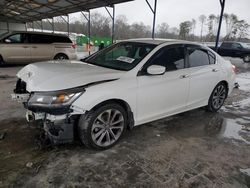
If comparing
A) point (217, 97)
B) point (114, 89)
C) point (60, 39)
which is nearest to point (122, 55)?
point (114, 89)

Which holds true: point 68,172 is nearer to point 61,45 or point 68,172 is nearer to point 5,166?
point 5,166

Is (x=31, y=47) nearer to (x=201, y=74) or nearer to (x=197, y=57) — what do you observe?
(x=197, y=57)

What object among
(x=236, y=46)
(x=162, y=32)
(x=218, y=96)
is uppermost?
(x=162, y=32)

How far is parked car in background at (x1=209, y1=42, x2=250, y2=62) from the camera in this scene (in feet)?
61.8

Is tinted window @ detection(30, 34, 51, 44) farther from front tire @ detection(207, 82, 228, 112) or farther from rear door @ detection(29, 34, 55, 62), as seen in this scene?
front tire @ detection(207, 82, 228, 112)

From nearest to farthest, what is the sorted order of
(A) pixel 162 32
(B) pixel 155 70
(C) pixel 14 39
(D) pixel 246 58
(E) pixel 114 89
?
(E) pixel 114 89
(B) pixel 155 70
(C) pixel 14 39
(D) pixel 246 58
(A) pixel 162 32

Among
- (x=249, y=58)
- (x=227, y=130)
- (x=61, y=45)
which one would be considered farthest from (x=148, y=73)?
(x=249, y=58)

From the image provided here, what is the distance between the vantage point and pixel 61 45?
1089 centimetres

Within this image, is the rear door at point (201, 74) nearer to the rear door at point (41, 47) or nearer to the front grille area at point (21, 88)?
the front grille area at point (21, 88)

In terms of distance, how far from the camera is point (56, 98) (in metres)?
2.67

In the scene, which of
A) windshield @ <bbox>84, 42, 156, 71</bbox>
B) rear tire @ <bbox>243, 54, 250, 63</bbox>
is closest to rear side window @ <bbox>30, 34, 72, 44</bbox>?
windshield @ <bbox>84, 42, 156, 71</bbox>

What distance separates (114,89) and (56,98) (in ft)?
2.51

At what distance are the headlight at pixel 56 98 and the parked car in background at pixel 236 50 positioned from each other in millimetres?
19786

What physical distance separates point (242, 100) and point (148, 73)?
4.27m
